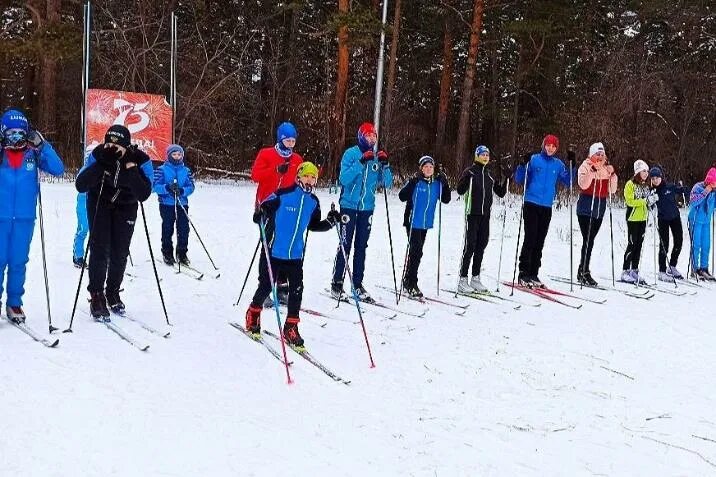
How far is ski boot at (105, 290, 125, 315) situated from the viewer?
5.77 meters

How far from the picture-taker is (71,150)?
21.5 m

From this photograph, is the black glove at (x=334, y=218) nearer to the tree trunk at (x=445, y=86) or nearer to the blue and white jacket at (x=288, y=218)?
the blue and white jacket at (x=288, y=218)

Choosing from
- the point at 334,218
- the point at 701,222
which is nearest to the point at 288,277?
the point at 334,218

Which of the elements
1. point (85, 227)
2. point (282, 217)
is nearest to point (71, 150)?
point (85, 227)

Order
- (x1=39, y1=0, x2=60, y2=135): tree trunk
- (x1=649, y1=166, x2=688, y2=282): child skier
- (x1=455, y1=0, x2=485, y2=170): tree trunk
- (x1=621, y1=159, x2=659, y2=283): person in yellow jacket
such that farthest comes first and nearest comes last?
(x1=455, y1=0, x2=485, y2=170): tree trunk, (x1=39, y1=0, x2=60, y2=135): tree trunk, (x1=649, y1=166, x2=688, y2=282): child skier, (x1=621, y1=159, x2=659, y2=283): person in yellow jacket

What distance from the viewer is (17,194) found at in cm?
511

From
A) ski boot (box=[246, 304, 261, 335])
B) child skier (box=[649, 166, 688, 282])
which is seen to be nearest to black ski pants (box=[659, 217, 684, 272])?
child skier (box=[649, 166, 688, 282])

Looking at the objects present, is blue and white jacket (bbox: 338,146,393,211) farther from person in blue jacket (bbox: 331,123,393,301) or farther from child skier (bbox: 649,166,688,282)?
child skier (bbox: 649,166,688,282)

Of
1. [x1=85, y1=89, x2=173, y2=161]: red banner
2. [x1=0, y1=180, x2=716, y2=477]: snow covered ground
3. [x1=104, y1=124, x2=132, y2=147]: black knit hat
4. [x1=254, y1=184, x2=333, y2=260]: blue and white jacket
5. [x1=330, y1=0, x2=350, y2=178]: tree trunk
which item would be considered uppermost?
[x1=330, y1=0, x2=350, y2=178]: tree trunk

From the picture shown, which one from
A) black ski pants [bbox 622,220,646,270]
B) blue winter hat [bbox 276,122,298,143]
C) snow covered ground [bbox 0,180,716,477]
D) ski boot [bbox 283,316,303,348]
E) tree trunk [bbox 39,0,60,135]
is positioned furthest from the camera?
tree trunk [bbox 39,0,60,135]

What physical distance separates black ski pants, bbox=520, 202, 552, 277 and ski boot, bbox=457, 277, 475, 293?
97cm

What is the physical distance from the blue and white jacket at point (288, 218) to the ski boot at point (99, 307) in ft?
4.89

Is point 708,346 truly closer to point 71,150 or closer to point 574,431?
point 574,431

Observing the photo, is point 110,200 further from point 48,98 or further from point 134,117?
point 48,98
